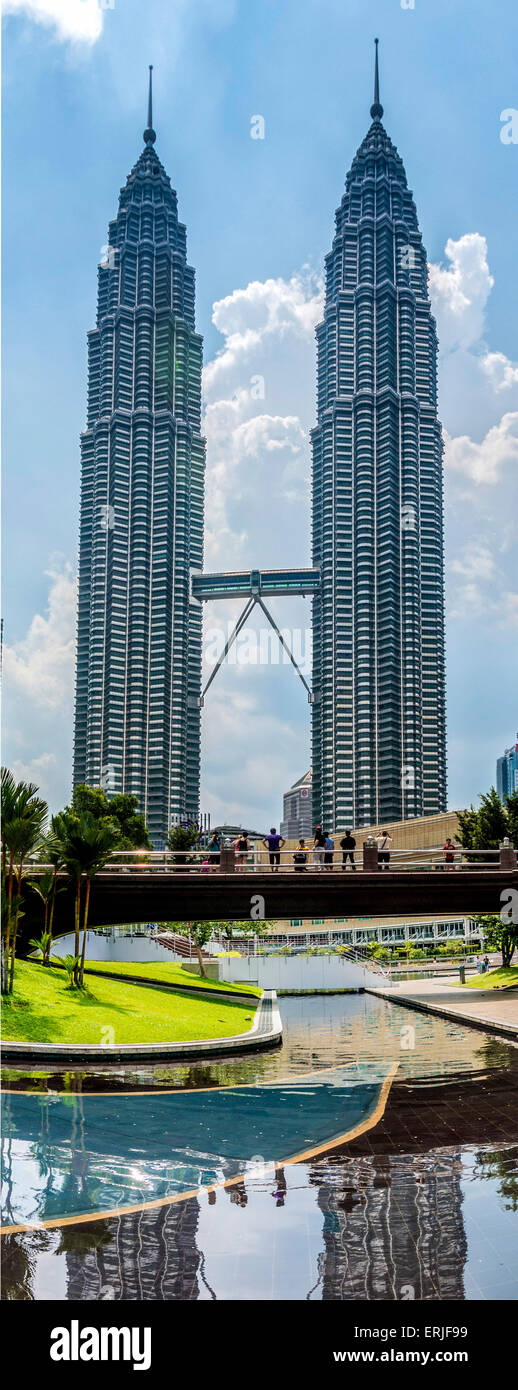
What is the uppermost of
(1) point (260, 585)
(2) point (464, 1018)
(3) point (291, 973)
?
(1) point (260, 585)

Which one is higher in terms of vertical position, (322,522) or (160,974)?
(322,522)

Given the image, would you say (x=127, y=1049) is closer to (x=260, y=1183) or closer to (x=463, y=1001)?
(x=260, y=1183)

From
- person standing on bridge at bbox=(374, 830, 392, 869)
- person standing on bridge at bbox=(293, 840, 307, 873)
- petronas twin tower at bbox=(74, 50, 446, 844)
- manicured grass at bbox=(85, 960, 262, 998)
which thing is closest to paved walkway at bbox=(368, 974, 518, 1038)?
person standing on bridge at bbox=(374, 830, 392, 869)

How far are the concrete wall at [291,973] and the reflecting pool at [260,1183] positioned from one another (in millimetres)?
47391

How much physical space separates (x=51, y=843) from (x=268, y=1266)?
1989 cm

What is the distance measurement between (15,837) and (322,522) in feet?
409

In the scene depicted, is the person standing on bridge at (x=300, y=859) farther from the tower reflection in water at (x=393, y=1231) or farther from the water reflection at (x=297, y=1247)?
the water reflection at (x=297, y=1247)

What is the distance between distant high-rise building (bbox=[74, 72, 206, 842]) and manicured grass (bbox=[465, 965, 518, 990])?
245 ft

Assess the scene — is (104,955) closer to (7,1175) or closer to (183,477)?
(7,1175)

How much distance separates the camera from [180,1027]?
28438 mm

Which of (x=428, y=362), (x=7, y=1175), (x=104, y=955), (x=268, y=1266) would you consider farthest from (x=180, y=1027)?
(x=428, y=362)

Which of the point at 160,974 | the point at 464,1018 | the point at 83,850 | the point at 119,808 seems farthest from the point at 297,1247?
the point at 119,808

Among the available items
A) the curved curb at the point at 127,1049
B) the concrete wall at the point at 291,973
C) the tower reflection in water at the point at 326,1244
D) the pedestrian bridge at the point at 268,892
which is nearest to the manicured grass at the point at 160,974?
the pedestrian bridge at the point at 268,892

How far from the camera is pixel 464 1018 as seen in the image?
35.6 m
